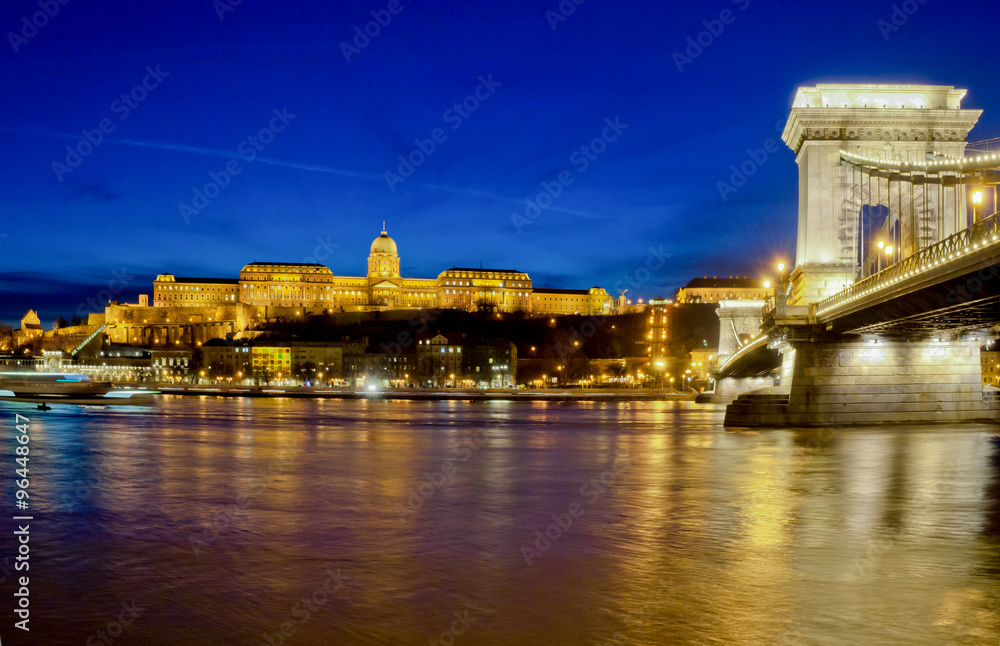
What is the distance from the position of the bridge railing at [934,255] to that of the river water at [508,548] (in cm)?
435

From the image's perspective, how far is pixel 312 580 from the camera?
9125 mm

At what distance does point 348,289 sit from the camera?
546 ft

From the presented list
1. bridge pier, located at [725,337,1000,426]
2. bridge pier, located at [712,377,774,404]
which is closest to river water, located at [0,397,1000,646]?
bridge pier, located at [725,337,1000,426]

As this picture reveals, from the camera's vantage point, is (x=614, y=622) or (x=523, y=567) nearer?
(x=614, y=622)

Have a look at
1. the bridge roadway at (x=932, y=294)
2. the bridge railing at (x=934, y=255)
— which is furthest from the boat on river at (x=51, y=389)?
the bridge railing at (x=934, y=255)

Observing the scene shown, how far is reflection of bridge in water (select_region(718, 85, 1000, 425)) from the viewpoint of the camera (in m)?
23.3

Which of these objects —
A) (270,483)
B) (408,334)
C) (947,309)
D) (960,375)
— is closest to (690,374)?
(408,334)

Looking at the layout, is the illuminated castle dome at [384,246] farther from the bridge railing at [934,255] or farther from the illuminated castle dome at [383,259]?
the bridge railing at [934,255]

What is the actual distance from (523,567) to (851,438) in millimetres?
20506

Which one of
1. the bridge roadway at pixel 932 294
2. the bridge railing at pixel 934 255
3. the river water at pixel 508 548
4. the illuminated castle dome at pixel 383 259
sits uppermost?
the illuminated castle dome at pixel 383 259

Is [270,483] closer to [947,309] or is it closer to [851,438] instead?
[947,309]

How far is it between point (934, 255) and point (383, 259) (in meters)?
151

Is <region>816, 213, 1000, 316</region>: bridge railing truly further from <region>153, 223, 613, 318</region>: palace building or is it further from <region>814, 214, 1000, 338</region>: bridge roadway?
<region>153, 223, 613, 318</region>: palace building

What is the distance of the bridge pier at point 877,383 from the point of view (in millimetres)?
30703
